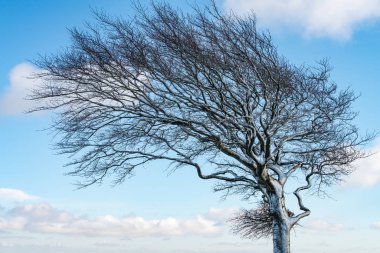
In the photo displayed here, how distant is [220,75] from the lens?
13805mm

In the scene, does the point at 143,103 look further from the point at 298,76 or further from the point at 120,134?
the point at 298,76

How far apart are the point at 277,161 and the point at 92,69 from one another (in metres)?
6.86

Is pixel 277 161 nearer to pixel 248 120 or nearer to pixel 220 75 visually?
pixel 248 120

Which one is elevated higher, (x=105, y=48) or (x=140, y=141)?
(x=105, y=48)

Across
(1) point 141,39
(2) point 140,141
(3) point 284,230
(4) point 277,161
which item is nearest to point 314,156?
(4) point 277,161

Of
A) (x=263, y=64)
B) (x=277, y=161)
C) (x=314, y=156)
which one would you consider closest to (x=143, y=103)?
(x=263, y=64)

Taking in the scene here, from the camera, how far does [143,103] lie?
14695 millimetres

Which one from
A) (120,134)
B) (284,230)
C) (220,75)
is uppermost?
(220,75)

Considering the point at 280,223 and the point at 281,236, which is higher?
the point at 280,223

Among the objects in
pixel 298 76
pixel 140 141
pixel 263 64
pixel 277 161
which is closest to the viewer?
pixel 263 64

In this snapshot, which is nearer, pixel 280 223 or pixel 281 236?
pixel 281 236

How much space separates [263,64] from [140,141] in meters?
4.54

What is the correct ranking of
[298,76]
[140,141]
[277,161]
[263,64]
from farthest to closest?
1. [277,161]
2. [140,141]
3. [298,76]
4. [263,64]

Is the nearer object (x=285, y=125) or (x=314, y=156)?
(x=285, y=125)
